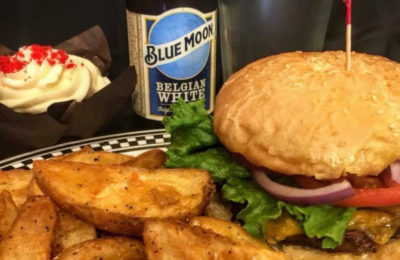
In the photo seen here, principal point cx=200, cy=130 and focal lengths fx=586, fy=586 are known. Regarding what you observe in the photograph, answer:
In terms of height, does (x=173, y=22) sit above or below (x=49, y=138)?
above

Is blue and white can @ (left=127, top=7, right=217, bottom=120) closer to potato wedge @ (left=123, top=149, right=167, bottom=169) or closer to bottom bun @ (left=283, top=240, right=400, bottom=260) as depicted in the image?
potato wedge @ (left=123, top=149, right=167, bottom=169)

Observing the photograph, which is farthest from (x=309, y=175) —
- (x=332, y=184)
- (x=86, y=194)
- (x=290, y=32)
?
(x=290, y=32)

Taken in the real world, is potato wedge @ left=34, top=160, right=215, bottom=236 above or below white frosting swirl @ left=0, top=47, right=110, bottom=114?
above

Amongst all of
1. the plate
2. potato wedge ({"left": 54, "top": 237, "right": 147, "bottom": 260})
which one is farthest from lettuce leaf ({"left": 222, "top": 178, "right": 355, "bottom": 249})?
the plate

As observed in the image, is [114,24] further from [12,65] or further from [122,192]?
[122,192]

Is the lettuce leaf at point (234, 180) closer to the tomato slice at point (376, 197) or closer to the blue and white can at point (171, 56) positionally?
the tomato slice at point (376, 197)

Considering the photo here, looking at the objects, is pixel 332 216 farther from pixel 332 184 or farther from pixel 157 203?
pixel 157 203

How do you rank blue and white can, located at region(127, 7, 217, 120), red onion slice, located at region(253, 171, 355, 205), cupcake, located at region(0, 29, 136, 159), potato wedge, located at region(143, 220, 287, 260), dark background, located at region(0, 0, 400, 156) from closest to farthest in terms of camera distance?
potato wedge, located at region(143, 220, 287, 260), red onion slice, located at region(253, 171, 355, 205), cupcake, located at region(0, 29, 136, 159), blue and white can, located at region(127, 7, 217, 120), dark background, located at region(0, 0, 400, 156)
